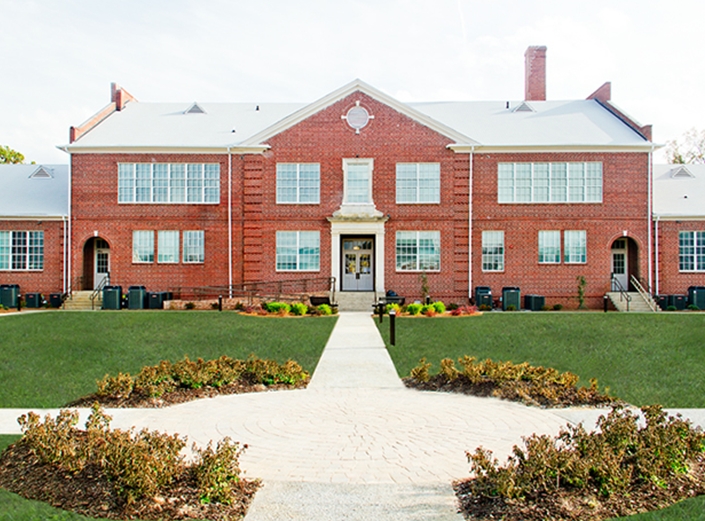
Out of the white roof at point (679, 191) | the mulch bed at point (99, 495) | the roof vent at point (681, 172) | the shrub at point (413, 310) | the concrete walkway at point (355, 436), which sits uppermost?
the roof vent at point (681, 172)

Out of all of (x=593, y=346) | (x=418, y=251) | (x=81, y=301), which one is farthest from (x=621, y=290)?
(x=81, y=301)

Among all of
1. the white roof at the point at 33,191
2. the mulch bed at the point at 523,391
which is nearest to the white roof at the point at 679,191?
the mulch bed at the point at 523,391

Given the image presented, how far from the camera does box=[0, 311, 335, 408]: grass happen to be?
425 inches

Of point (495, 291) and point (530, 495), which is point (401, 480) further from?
point (495, 291)

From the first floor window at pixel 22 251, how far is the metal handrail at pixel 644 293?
29937mm

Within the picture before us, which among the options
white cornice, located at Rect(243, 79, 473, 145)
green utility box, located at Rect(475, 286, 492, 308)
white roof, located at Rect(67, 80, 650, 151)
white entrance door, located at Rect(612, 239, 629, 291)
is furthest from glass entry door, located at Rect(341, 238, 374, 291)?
white entrance door, located at Rect(612, 239, 629, 291)

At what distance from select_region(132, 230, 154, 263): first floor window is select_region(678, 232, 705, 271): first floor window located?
2660 centimetres

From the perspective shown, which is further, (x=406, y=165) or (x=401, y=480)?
(x=406, y=165)

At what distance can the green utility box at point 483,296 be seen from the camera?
29.0 m

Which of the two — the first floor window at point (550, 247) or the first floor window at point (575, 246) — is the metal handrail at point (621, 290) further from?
the first floor window at point (550, 247)

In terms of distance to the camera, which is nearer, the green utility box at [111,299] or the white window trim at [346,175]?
the green utility box at [111,299]

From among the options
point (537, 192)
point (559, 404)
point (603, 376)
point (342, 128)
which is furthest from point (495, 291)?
point (559, 404)

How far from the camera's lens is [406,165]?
30.7m

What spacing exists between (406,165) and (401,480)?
84.7ft
